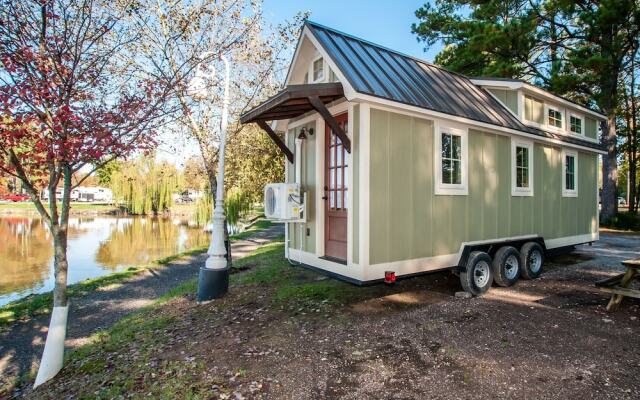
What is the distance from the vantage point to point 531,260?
7414mm

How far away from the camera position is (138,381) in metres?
3.93

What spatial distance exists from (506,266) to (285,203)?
4.24m

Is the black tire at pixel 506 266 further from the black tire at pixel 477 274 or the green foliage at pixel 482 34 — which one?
the green foliage at pixel 482 34

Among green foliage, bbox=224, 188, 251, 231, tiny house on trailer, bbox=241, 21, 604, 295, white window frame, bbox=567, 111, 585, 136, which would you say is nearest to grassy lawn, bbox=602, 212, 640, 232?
white window frame, bbox=567, 111, 585, 136

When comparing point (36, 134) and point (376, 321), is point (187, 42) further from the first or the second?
point (376, 321)

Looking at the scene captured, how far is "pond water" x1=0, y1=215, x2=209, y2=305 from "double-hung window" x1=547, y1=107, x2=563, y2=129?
43.5ft

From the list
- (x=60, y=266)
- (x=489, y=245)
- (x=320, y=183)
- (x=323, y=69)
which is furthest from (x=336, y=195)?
(x=60, y=266)

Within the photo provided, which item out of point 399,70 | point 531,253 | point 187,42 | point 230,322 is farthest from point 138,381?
point 187,42

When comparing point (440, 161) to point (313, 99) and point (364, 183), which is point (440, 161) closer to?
point (364, 183)

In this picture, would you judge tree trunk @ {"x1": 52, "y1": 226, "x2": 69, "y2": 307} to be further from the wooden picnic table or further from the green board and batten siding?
the wooden picnic table

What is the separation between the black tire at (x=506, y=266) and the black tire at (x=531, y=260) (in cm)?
25

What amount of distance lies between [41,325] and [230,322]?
12.6ft

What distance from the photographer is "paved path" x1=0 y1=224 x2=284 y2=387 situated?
536 cm

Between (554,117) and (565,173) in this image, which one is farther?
(554,117)
